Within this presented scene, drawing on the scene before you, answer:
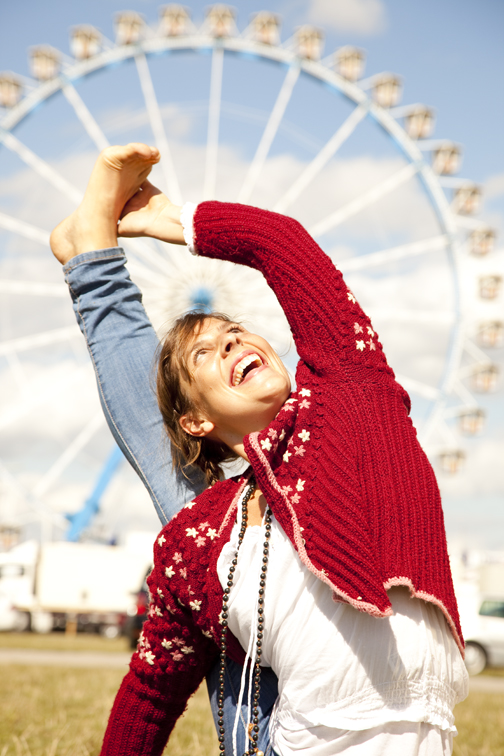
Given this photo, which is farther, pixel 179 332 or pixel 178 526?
pixel 179 332

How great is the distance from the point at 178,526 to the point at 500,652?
1255 cm

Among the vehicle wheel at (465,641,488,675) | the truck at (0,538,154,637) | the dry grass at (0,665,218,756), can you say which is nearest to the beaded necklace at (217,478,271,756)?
the dry grass at (0,665,218,756)

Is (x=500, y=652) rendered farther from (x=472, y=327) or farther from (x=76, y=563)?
(x=76, y=563)

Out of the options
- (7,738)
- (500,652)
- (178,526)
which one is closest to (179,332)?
(178,526)

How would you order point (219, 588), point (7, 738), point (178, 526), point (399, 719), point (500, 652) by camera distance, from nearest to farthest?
1. point (399, 719)
2. point (219, 588)
3. point (178, 526)
4. point (7, 738)
5. point (500, 652)

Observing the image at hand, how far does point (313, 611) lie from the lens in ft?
4.55

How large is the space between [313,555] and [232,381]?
47 centimetres

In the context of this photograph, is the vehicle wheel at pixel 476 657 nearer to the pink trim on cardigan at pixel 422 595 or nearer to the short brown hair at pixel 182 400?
the short brown hair at pixel 182 400

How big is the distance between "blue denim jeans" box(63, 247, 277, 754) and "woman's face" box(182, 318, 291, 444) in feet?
0.55

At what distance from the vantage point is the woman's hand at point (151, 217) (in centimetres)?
182

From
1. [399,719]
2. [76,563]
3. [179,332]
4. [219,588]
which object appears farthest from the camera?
[76,563]

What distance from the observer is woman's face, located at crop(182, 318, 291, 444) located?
1608 mm

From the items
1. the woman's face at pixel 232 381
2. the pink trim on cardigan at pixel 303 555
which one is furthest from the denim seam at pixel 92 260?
the pink trim on cardigan at pixel 303 555

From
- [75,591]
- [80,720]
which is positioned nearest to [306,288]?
[80,720]
